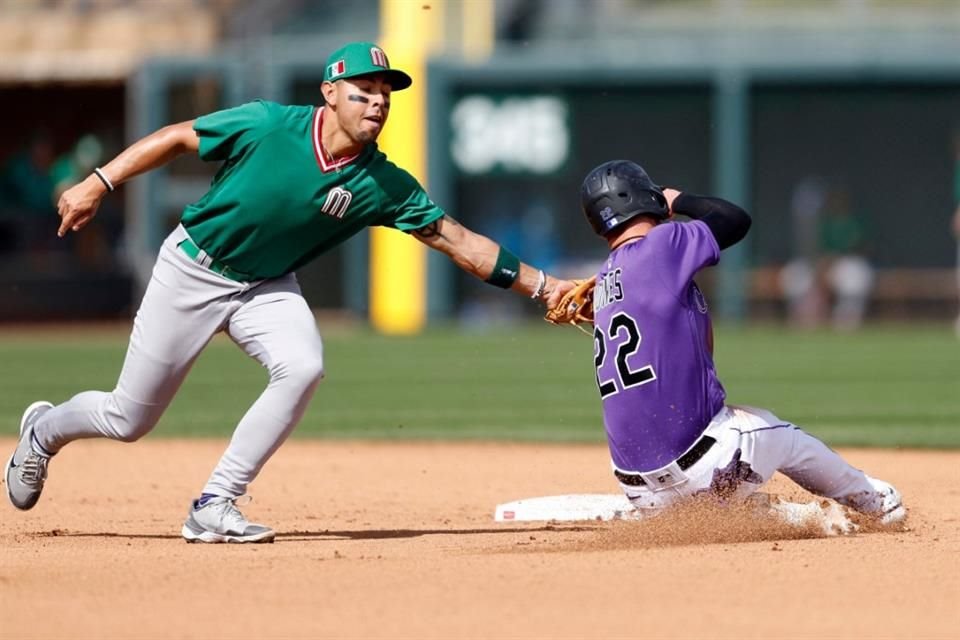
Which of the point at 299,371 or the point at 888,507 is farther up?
the point at 299,371

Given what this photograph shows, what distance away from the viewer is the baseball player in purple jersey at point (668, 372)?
224 inches

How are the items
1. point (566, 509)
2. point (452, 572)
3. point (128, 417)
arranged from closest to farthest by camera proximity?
point (452, 572), point (128, 417), point (566, 509)

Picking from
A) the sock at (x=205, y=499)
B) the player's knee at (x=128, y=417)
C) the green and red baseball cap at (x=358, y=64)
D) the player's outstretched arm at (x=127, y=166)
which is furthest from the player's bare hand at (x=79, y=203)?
the sock at (x=205, y=499)

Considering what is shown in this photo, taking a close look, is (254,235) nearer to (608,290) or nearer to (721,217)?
(608,290)

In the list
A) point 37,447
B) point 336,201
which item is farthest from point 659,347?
point 37,447

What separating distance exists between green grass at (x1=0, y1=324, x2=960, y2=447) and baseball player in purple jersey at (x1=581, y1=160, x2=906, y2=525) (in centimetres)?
395

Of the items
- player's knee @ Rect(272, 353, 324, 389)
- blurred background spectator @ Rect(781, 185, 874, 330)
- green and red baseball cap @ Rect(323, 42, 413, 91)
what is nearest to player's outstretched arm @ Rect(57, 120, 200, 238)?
green and red baseball cap @ Rect(323, 42, 413, 91)

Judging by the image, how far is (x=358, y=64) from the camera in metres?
5.98

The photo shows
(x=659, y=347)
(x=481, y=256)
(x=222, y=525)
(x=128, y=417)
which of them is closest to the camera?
(x=659, y=347)

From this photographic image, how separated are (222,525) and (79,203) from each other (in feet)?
4.11

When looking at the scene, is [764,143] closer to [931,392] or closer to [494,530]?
[931,392]

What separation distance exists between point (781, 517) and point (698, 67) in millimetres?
15806

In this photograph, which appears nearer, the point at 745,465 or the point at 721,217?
the point at 745,465

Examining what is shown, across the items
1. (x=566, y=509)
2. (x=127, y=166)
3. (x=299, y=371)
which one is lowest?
(x=566, y=509)
